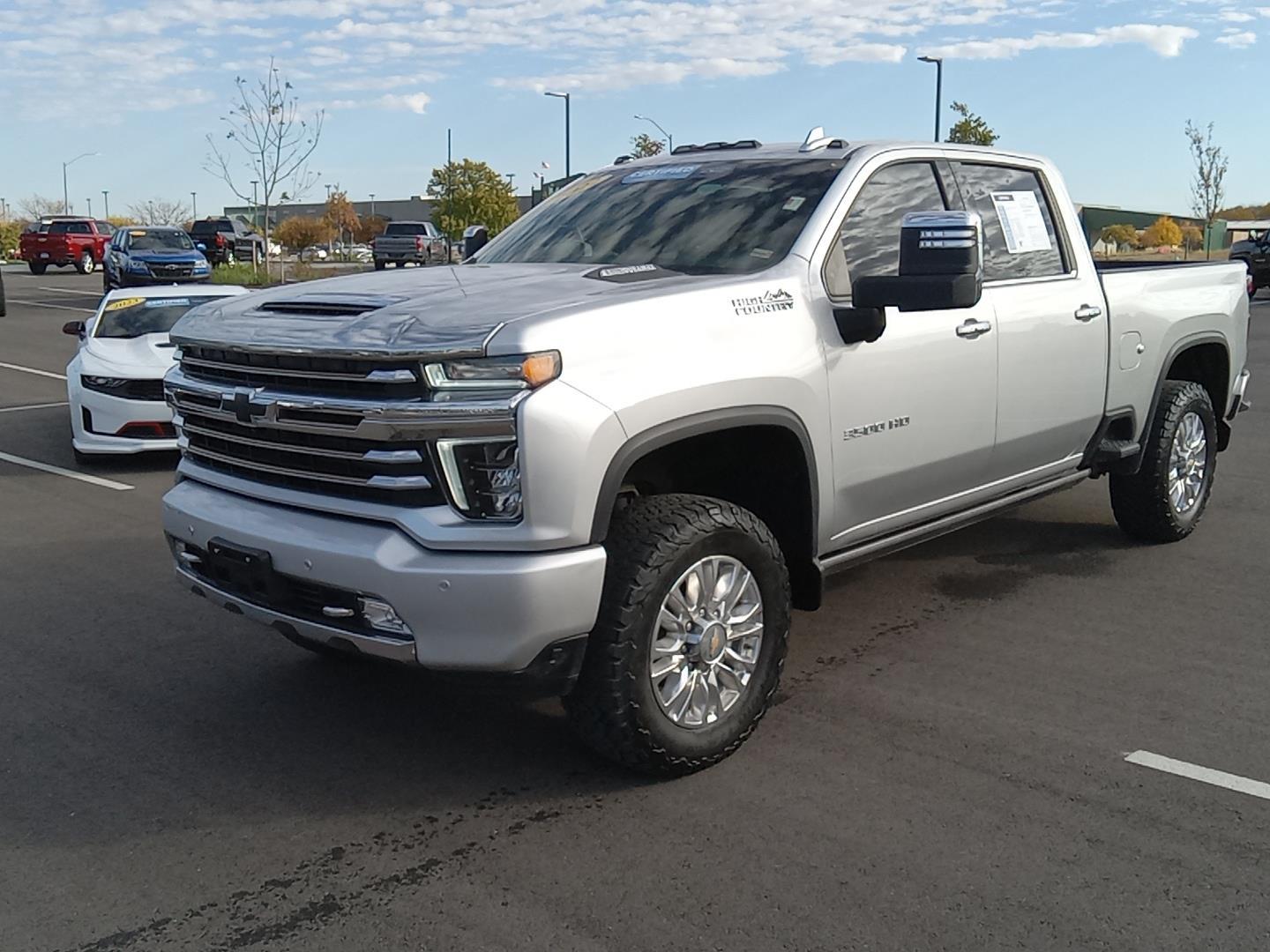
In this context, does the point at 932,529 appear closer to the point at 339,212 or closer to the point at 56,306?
the point at 56,306

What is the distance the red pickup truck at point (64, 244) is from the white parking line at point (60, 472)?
32.2 m

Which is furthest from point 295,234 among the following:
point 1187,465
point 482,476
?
point 482,476

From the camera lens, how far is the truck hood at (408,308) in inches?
142

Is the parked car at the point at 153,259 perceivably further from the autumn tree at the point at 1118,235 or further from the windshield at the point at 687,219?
the autumn tree at the point at 1118,235

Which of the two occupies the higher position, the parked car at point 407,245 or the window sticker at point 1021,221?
the window sticker at point 1021,221

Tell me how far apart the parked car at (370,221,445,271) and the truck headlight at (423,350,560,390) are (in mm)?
37318

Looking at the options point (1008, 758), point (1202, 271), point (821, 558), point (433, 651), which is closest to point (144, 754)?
point (433, 651)

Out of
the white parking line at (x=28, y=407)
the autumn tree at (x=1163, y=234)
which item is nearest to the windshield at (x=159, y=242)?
the white parking line at (x=28, y=407)

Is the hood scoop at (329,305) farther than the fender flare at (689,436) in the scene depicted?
A: Yes

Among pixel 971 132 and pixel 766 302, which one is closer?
pixel 766 302

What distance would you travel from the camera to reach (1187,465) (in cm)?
693

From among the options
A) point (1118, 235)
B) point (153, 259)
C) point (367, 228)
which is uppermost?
point (367, 228)

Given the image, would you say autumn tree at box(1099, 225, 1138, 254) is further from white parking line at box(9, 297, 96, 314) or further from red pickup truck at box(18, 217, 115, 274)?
white parking line at box(9, 297, 96, 314)

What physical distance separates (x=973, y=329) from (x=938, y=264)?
98 centimetres
